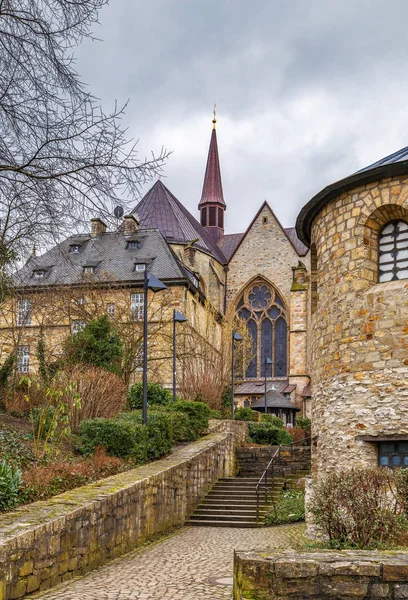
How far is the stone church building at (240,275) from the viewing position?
118 feet

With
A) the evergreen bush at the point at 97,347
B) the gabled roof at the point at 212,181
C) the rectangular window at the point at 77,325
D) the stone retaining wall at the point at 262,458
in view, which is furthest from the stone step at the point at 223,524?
the gabled roof at the point at 212,181

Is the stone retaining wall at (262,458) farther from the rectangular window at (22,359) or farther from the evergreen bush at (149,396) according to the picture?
the rectangular window at (22,359)

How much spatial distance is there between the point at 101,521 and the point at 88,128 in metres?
5.19

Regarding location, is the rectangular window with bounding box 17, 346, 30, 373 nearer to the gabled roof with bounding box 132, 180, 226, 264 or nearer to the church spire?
the gabled roof with bounding box 132, 180, 226, 264

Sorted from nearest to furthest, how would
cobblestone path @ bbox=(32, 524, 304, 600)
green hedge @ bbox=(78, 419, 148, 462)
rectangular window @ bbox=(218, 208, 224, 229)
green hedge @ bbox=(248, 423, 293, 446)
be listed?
1. cobblestone path @ bbox=(32, 524, 304, 600)
2. green hedge @ bbox=(78, 419, 148, 462)
3. green hedge @ bbox=(248, 423, 293, 446)
4. rectangular window @ bbox=(218, 208, 224, 229)

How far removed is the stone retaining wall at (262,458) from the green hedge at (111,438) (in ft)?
22.7

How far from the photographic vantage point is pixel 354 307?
42.0 ft

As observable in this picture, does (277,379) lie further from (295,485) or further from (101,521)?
(101,521)

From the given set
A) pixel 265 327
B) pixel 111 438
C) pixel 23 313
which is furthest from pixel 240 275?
pixel 111 438

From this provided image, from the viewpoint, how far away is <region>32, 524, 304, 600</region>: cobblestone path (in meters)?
7.73

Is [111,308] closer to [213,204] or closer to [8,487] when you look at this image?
[8,487]

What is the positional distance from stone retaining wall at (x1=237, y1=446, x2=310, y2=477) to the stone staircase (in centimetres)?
51

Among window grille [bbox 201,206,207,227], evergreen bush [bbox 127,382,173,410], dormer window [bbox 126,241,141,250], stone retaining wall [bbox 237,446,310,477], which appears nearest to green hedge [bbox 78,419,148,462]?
stone retaining wall [bbox 237,446,310,477]

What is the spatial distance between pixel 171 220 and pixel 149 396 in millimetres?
21959
